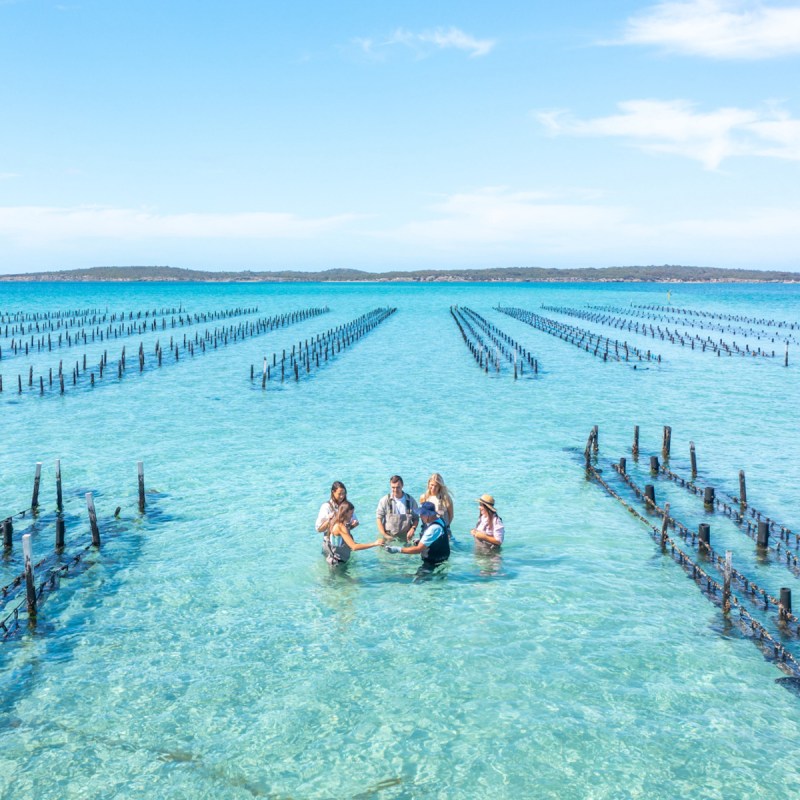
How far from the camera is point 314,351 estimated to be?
60906 millimetres

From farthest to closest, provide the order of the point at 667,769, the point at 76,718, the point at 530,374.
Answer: the point at 530,374
the point at 76,718
the point at 667,769

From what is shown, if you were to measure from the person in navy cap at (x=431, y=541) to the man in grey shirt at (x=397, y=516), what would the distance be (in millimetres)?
644

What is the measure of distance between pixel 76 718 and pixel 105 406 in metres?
30.2

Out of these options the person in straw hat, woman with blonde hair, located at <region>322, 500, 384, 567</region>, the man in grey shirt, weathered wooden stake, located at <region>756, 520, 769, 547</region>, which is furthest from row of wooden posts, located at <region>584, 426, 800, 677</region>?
woman with blonde hair, located at <region>322, 500, 384, 567</region>

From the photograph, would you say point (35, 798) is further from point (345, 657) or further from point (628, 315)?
point (628, 315)

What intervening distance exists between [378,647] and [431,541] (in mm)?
2680

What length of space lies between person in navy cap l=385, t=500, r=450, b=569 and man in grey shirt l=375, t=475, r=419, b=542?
64cm

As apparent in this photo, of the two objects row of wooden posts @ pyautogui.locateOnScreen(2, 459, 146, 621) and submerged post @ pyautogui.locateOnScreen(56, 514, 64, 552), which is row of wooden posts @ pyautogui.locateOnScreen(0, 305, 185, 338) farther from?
submerged post @ pyautogui.locateOnScreen(56, 514, 64, 552)

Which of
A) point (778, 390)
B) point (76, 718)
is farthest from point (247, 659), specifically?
point (778, 390)

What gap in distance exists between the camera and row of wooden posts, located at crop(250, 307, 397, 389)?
51406 millimetres

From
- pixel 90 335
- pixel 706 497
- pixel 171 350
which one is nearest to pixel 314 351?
pixel 171 350

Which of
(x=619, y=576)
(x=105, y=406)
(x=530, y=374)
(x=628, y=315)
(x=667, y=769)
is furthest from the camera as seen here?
(x=628, y=315)

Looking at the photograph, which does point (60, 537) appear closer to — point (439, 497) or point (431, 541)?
point (431, 541)

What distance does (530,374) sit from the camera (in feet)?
172
